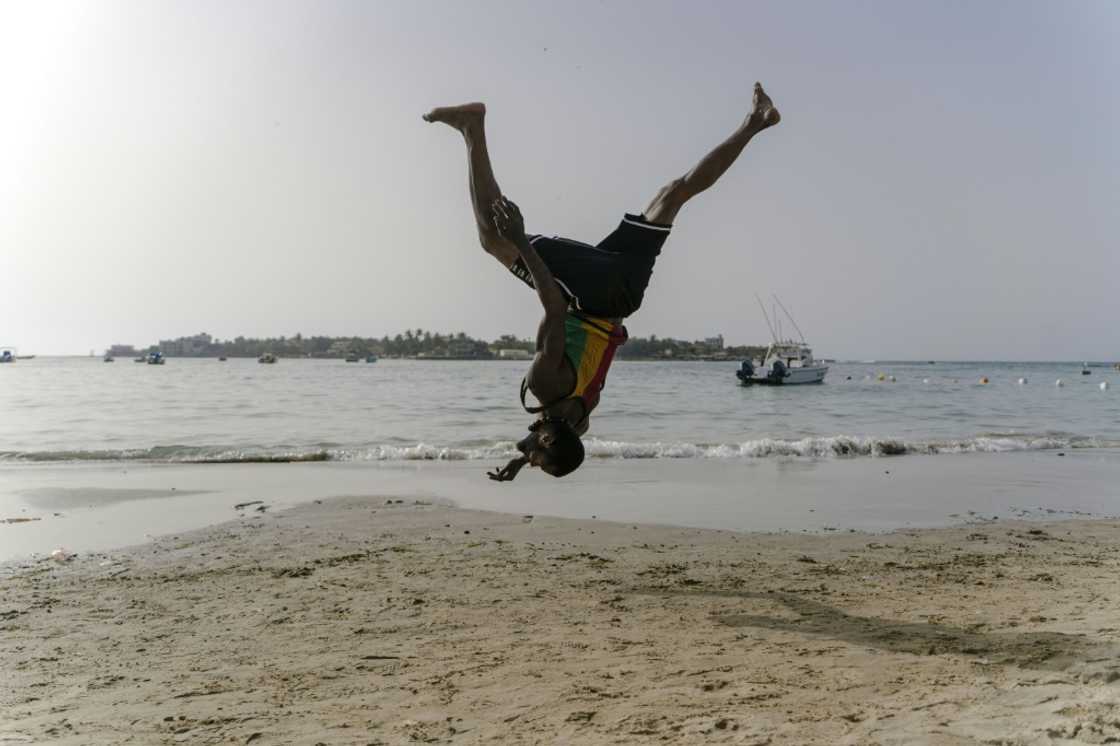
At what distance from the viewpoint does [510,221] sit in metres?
4.92

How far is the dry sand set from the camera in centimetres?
354

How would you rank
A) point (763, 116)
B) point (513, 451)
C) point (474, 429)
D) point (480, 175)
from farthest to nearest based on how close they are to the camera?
point (474, 429)
point (513, 451)
point (763, 116)
point (480, 175)

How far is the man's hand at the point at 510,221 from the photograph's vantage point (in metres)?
4.92

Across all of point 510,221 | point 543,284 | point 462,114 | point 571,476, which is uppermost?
point 462,114

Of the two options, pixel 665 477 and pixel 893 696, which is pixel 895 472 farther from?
pixel 893 696

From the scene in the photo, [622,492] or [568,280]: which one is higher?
[568,280]

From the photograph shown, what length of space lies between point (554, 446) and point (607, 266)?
1236mm

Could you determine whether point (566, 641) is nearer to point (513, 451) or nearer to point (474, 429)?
point (513, 451)

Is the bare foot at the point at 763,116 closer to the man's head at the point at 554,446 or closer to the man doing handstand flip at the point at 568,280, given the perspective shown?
the man doing handstand flip at the point at 568,280

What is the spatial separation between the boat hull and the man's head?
48147 millimetres

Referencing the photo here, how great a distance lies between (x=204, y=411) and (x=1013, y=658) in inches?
1037

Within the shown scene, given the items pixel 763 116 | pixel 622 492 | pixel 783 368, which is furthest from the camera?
pixel 783 368

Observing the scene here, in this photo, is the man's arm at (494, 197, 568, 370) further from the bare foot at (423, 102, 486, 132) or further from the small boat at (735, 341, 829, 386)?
the small boat at (735, 341, 829, 386)

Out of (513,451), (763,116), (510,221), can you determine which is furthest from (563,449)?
(513,451)
